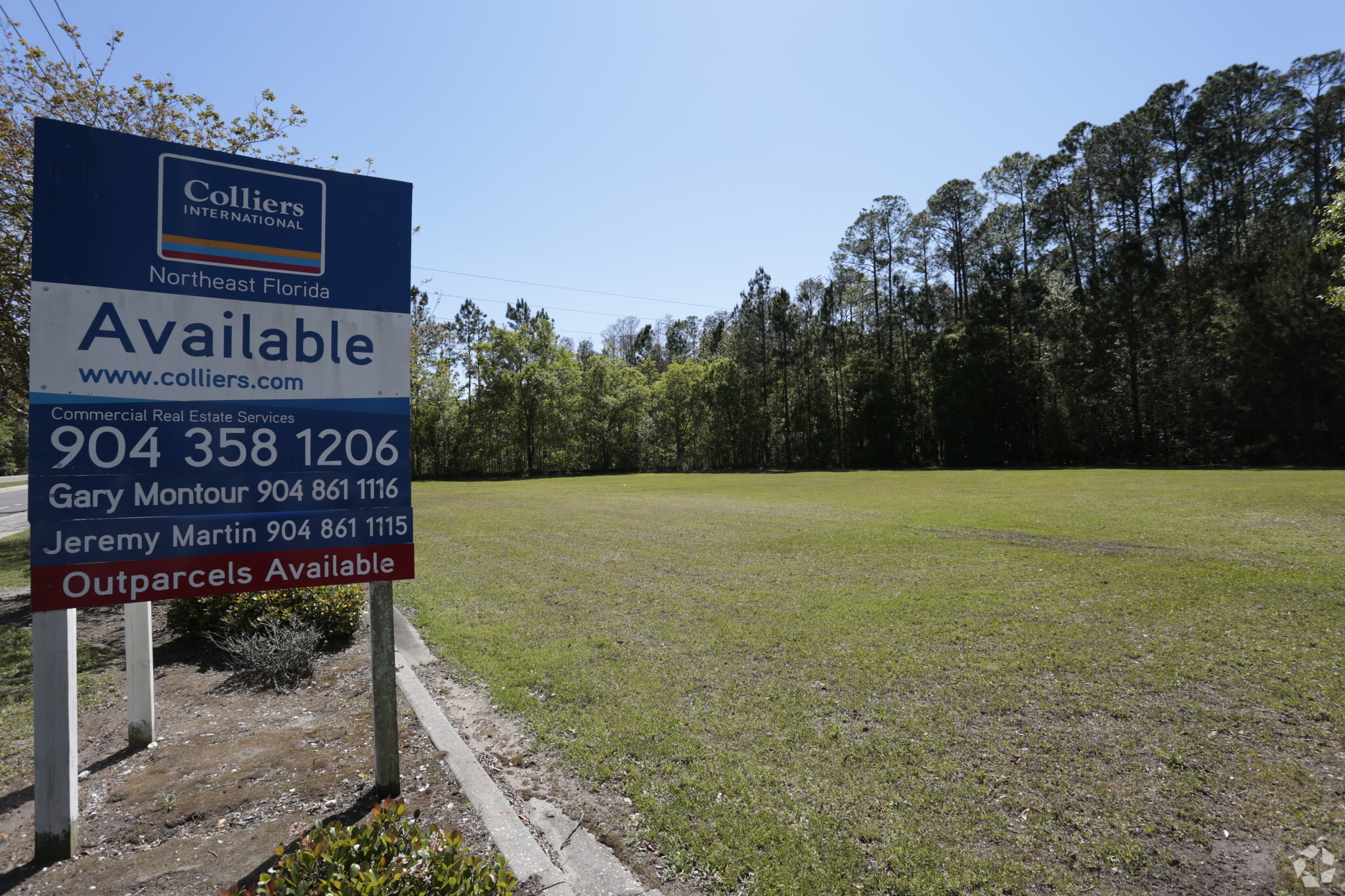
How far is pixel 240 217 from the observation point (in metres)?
2.96

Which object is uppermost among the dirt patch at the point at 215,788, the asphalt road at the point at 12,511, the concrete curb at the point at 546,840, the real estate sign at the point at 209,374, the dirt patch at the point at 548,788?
the real estate sign at the point at 209,374

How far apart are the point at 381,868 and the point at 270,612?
4167 mm

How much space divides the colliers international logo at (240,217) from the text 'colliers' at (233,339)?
0.29 m

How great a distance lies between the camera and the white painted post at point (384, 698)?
10.4 ft

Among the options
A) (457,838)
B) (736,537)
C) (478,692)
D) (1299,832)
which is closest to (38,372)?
(457,838)

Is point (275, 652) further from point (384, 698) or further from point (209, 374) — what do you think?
point (209, 374)

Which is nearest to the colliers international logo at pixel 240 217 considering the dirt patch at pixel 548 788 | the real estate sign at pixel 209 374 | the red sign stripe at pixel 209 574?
the real estate sign at pixel 209 374

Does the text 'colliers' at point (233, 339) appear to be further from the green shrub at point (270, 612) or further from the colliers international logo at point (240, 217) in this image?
the green shrub at point (270, 612)

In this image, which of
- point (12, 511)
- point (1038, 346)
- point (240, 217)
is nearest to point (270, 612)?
point (240, 217)

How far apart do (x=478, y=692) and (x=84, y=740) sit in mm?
2293

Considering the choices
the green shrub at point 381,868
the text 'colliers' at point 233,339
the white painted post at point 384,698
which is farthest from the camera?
the white painted post at point 384,698

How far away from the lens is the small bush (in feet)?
15.5

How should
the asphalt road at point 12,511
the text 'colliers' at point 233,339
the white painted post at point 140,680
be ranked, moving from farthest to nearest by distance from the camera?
the asphalt road at point 12,511
the white painted post at point 140,680
the text 'colliers' at point 233,339

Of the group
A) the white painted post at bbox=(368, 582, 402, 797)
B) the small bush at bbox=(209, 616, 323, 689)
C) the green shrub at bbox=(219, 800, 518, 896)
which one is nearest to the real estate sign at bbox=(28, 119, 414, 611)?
the white painted post at bbox=(368, 582, 402, 797)
